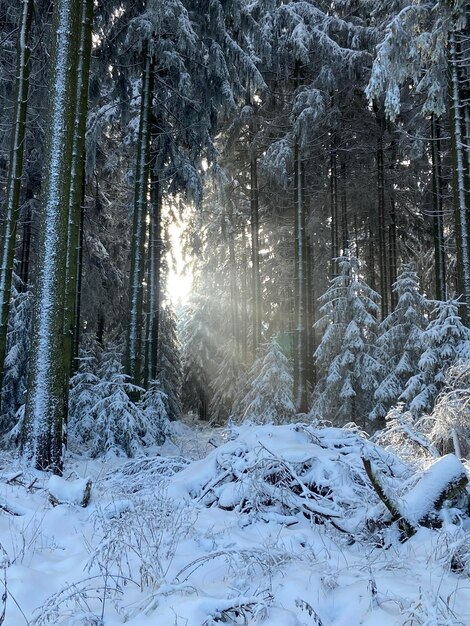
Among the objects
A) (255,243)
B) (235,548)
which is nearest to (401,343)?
(255,243)

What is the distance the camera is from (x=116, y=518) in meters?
3.89

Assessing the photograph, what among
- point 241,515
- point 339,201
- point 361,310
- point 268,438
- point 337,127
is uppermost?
point 337,127

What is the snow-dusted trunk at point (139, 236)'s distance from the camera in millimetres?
9602

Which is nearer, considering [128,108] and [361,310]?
[128,108]

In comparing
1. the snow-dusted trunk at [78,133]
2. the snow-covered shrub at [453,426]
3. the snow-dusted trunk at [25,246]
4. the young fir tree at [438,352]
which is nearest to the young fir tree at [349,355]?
the young fir tree at [438,352]

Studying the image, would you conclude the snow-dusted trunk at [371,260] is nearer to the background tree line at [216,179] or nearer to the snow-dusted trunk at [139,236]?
the background tree line at [216,179]

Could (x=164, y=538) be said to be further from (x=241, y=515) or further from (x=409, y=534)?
(x=409, y=534)

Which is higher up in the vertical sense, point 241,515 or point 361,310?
point 361,310

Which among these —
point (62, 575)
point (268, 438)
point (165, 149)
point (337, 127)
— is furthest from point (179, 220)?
point (62, 575)

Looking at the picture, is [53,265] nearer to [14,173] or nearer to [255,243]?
[14,173]

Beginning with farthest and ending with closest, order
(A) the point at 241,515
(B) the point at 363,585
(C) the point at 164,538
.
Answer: (A) the point at 241,515
(C) the point at 164,538
(B) the point at 363,585

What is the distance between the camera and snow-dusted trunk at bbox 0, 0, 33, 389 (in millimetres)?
7988

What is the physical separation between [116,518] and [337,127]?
47.5ft

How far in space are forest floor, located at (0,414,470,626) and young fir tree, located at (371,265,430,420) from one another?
20.9 ft
